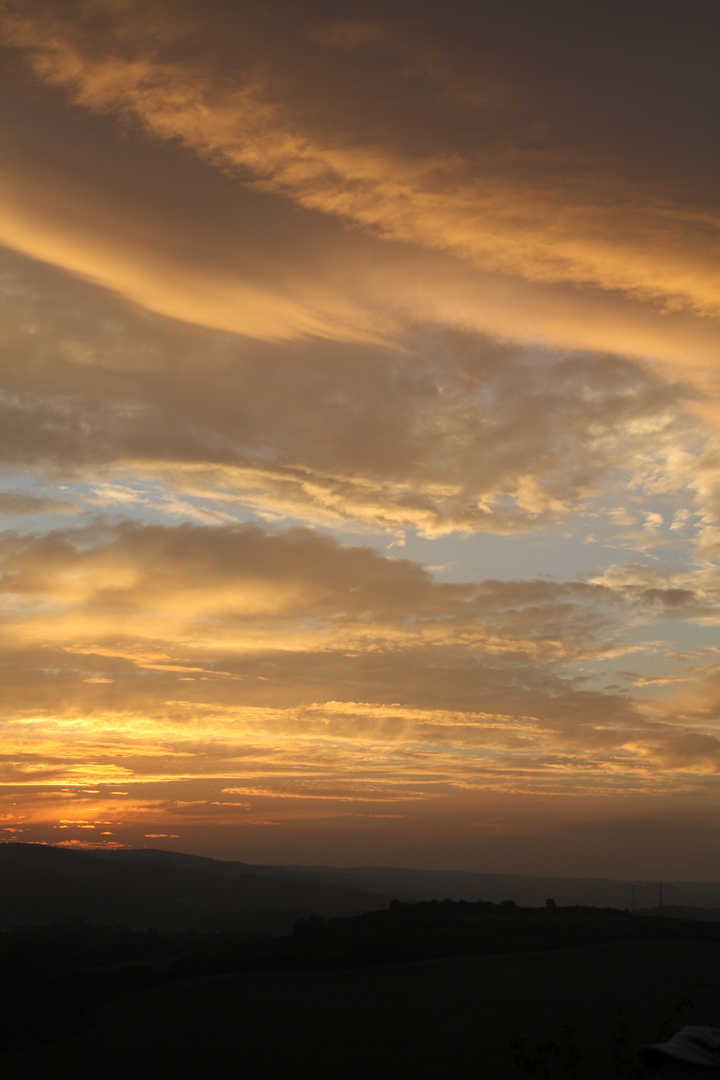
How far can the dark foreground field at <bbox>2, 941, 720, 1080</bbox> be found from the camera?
44750 millimetres

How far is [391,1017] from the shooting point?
2117 inches

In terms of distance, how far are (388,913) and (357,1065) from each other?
148 ft

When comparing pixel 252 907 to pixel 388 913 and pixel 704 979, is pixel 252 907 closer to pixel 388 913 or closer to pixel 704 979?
pixel 388 913

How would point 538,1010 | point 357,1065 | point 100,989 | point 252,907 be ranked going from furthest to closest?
point 252,907
point 100,989
point 538,1010
point 357,1065

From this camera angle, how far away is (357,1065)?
44.4 metres

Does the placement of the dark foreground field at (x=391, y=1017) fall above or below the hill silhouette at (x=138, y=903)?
above

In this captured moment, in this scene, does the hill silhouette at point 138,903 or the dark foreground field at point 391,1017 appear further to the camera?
the hill silhouette at point 138,903

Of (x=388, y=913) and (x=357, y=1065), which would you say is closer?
(x=357, y=1065)

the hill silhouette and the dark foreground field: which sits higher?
the dark foreground field

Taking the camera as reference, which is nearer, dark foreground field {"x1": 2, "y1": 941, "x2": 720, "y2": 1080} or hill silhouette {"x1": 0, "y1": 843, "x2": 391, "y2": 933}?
dark foreground field {"x1": 2, "y1": 941, "x2": 720, "y2": 1080}

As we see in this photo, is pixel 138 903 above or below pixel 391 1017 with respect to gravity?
below

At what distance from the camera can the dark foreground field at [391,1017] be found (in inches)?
1762

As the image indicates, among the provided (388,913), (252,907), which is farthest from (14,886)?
(388,913)

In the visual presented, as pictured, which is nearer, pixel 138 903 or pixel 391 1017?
pixel 391 1017
